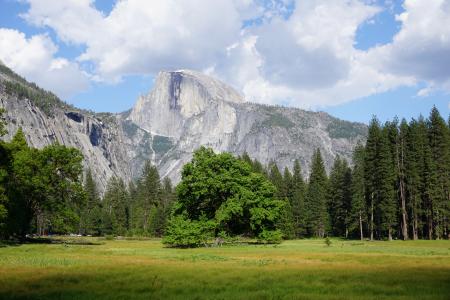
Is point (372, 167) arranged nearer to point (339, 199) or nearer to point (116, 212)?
point (339, 199)

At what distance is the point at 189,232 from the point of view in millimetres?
60625

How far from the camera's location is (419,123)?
263ft

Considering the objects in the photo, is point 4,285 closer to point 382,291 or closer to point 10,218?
point 382,291

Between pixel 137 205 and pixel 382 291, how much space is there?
419 ft

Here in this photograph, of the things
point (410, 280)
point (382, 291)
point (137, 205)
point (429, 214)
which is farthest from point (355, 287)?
point (137, 205)

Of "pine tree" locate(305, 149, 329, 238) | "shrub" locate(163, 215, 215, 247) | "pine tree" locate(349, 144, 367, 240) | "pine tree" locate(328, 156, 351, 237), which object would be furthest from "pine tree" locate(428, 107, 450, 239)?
"shrub" locate(163, 215, 215, 247)

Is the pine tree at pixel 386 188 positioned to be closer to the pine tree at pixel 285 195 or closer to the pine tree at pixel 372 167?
the pine tree at pixel 372 167

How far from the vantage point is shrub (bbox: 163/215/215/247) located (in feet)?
200

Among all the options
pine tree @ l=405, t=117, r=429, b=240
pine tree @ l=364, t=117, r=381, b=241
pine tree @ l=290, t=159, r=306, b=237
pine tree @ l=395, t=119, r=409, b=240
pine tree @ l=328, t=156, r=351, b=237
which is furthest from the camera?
→ pine tree @ l=290, t=159, r=306, b=237

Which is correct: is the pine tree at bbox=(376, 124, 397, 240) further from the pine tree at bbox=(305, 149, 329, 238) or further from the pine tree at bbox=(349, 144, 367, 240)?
the pine tree at bbox=(305, 149, 329, 238)

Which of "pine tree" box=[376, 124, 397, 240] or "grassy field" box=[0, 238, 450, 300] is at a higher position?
"pine tree" box=[376, 124, 397, 240]

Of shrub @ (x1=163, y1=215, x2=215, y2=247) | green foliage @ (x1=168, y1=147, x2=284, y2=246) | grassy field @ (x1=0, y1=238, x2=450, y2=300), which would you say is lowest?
grassy field @ (x1=0, y1=238, x2=450, y2=300)

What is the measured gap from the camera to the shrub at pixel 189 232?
6084 cm

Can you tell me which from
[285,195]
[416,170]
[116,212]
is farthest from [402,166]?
[116,212]
